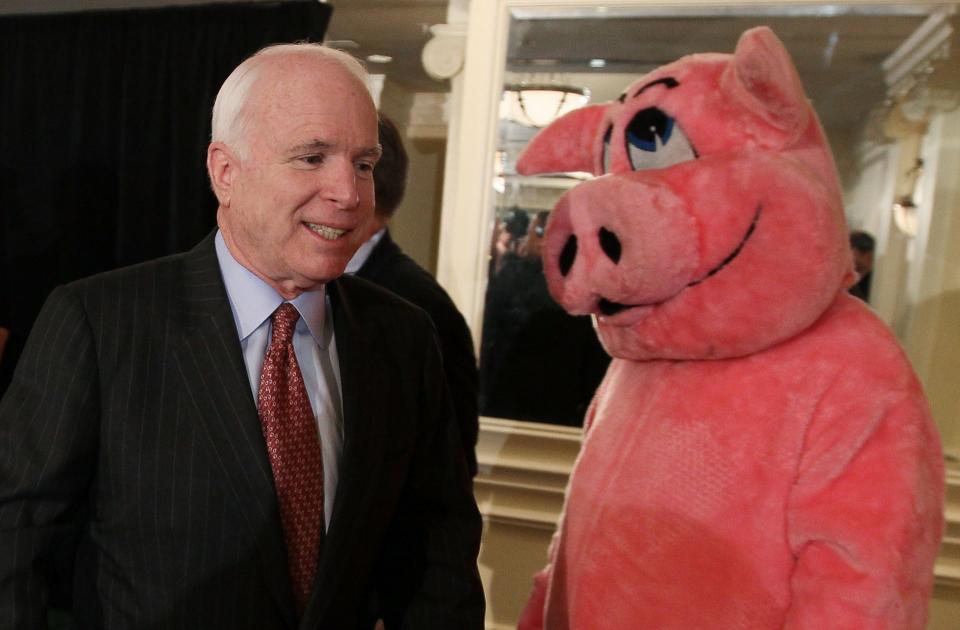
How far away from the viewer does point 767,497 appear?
1109mm

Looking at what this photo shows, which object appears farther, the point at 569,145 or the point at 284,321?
the point at 569,145

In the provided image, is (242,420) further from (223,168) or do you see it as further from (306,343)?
(223,168)

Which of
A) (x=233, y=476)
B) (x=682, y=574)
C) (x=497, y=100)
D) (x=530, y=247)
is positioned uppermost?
(x=497, y=100)

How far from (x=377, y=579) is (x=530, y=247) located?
54.7 inches

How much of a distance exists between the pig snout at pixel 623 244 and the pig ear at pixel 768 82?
0.59 feet

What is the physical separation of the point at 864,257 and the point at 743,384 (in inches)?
53.9

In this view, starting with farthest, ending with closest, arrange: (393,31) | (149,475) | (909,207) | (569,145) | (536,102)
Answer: (393,31) → (536,102) → (909,207) → (569,145) → (149,475)

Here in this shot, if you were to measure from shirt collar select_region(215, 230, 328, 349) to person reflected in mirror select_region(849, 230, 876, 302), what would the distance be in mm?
1667

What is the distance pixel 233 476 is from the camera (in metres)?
1.10

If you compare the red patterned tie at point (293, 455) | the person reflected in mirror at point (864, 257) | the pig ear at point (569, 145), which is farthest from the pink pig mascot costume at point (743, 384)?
the person reflected in mirror at point (864, 257)

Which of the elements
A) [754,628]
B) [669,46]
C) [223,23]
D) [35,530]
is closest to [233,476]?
[35,530]

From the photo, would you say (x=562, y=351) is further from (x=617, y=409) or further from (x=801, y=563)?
(x=801, y=563)

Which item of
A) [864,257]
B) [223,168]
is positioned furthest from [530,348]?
[223,168]

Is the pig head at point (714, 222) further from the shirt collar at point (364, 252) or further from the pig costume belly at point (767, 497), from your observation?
the shirt collar at point (364, 252)
